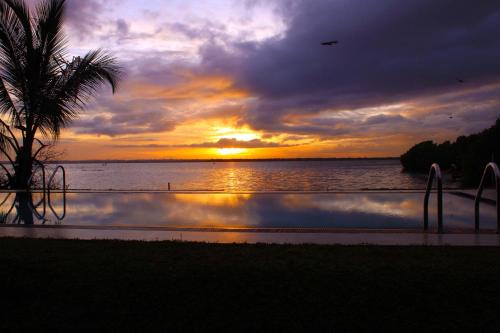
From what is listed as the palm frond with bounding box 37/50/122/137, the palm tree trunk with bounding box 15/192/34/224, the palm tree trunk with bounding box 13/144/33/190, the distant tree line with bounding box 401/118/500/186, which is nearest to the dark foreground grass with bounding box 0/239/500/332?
the palm tree trunk with bounding box 15/192/34/224

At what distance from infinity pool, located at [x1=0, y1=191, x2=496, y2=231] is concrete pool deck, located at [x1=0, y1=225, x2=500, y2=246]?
1.70ft

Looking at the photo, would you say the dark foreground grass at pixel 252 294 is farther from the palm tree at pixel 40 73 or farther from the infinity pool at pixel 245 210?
the palm tree at pixel 40 73

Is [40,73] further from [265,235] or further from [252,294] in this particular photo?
[252,294]

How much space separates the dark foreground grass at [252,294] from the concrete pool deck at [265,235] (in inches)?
38.0

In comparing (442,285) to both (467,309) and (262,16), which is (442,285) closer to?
(467,309)

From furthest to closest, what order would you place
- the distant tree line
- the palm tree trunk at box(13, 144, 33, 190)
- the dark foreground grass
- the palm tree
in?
the distant tree line < the palm tree trunk at box(13, 144, 33, 190) < the palm tree < the dark foreground grass

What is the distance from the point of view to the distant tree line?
83.7ft

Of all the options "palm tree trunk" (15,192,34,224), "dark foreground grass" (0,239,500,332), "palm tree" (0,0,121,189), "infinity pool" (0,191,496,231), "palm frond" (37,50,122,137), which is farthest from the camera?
"palm frond" (37,50,122,137)

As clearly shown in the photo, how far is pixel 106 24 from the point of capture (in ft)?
32.4

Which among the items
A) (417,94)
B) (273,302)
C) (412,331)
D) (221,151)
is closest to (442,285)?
(412,331)

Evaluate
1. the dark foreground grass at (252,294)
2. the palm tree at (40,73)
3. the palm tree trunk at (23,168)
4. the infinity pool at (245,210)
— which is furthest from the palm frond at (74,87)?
the dark foreground grass at (252,294)

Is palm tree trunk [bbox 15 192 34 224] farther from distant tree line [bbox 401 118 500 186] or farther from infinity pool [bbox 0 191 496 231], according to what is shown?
distant tree line [bbox 401 118 500 186]

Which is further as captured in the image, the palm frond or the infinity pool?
the palm frond

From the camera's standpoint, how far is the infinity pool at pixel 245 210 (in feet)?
19.6
